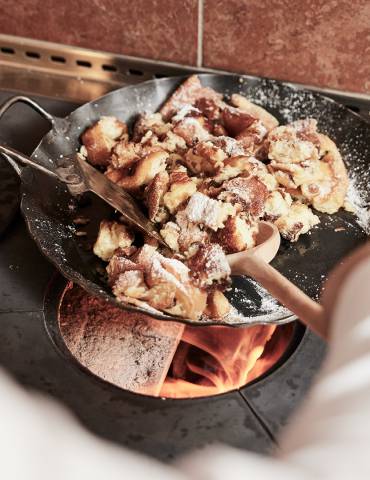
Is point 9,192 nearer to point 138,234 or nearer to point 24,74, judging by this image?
point 138,234

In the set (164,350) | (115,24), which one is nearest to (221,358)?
(164,350)

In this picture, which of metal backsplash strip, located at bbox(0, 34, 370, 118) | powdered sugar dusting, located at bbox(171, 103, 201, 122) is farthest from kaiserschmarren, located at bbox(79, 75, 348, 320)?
metal backsplash strip, located at bbox(0, 34, 370, 118)

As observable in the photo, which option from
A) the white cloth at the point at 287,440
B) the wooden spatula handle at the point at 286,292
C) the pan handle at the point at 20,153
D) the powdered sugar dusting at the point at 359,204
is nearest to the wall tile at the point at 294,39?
the powdered sugar dusting at the point at 359,204

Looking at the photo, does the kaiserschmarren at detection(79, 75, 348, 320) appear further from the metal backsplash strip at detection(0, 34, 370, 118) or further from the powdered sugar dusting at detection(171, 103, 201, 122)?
the metal backsplash strip at detection(0, 34, 370, 118)

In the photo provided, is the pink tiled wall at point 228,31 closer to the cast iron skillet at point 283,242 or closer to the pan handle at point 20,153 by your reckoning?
the cast iron skillet at point 283,242

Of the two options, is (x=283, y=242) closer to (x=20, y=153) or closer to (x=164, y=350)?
(x=164, y=350)
